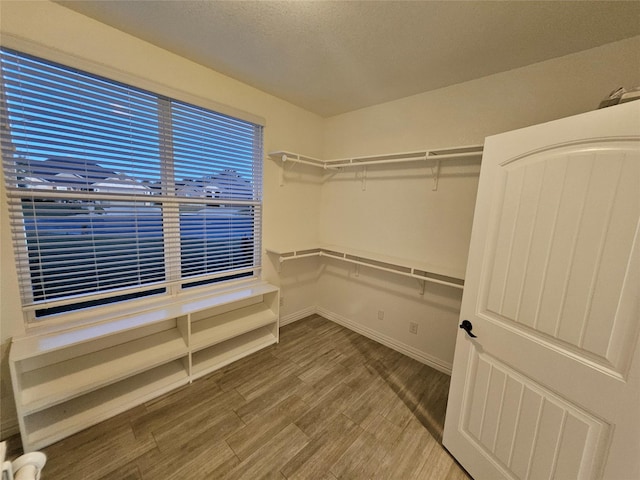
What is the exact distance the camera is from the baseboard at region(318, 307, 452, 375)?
2.38 meters

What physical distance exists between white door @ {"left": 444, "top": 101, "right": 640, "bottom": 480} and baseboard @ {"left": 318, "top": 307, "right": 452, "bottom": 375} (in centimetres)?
97

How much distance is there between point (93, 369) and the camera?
1.68 m

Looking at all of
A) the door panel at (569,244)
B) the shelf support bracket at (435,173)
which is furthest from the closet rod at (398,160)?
the door panel at (569,244)

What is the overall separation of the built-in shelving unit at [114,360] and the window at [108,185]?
276 millimetres

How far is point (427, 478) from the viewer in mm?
1421

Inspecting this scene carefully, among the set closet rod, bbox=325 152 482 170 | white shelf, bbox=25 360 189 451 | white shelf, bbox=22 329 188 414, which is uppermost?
closet rod, bbox=325 152 482 170

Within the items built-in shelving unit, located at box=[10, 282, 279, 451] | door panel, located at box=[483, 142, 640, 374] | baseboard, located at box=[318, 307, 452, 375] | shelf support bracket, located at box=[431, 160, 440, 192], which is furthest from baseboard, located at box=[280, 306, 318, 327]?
door panel, located at box=[483, 142, 640, 374]

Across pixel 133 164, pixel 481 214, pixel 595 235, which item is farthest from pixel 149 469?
pixel 595 235

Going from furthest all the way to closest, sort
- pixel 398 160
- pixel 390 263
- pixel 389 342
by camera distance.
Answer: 1. pixel 389 342
2. pixel 390 263
3. pixel 398 160

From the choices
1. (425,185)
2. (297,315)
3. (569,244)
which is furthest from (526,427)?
(297,315)

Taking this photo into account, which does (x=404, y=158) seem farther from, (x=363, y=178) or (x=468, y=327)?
(x=468, y=327)

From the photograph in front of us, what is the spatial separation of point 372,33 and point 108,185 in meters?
2.06

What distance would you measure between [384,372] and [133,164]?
2742 millimetres

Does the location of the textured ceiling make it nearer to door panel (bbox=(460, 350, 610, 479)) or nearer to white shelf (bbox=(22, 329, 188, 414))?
door panel (bbox=(460, 350, 610, 479))
